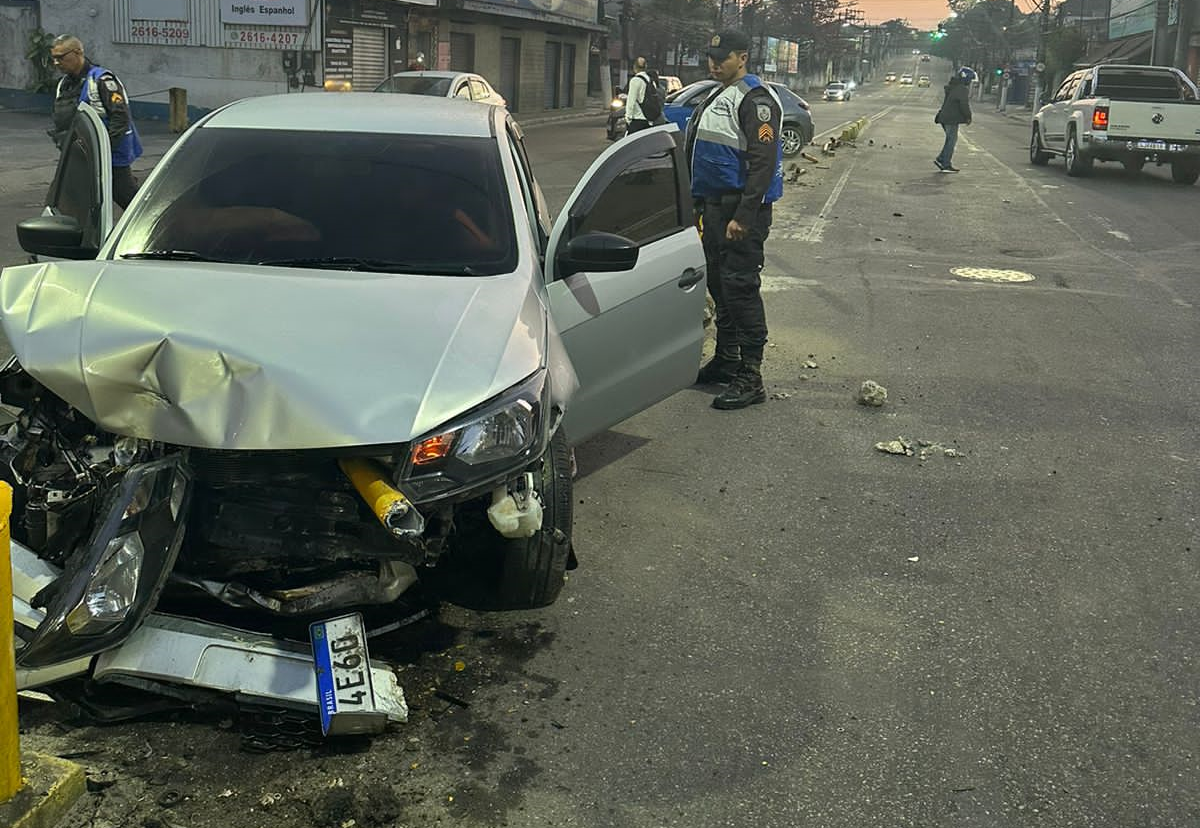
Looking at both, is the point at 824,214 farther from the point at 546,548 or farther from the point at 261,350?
the point at 261,350

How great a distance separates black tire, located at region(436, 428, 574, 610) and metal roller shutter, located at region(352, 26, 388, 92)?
27.4 m

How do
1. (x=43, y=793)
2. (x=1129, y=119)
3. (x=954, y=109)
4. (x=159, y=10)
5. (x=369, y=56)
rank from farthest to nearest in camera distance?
(x=369, y=56), (x=159, y=10), (x=954, y=109), (x=1129, y=119), (x=43, y=793)

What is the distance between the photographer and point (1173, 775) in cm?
340

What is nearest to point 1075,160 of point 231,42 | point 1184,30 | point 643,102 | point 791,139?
point 791,139

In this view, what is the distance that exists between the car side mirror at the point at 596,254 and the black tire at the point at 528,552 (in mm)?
816

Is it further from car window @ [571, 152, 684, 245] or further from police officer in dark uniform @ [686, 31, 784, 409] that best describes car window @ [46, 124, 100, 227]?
police officer in dark uniform @ [686, 31, 784, 409]

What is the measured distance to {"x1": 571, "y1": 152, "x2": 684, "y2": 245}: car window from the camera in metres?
5.20

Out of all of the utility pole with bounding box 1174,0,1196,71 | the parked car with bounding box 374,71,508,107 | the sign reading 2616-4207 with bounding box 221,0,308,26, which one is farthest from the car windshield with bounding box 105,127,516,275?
the utility pole with bounding box 1174,0,1196,71

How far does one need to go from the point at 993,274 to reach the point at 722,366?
208 inches

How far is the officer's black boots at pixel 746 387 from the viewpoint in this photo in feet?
23.2

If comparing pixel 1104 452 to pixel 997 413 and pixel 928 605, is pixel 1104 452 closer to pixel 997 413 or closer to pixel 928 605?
pixel 997 413

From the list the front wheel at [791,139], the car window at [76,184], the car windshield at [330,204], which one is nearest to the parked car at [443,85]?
the front wheel at [791,139]

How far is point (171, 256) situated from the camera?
173 inches

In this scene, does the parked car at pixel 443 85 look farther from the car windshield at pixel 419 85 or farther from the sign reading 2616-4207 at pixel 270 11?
the sign reading 2616-4207 at pixel 270 11
